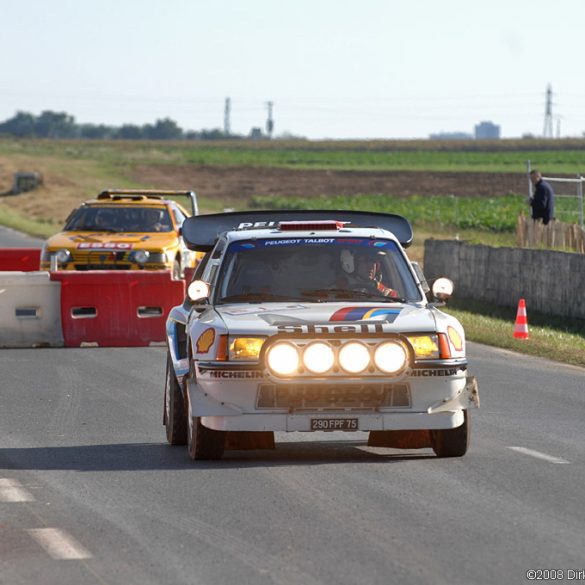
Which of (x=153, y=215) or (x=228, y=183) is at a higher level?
(x=153, y=215)

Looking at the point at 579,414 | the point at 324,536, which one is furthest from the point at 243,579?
the point at 579,414

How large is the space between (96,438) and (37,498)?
280cm

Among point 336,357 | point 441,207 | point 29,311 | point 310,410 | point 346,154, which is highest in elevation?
point 336,357

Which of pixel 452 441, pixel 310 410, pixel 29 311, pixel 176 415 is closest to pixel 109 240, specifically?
pixel 29 311

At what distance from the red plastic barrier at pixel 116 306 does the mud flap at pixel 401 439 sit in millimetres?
9309

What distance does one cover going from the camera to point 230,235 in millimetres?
11914

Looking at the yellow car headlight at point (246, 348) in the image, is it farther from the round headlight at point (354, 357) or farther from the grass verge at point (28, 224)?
the grass verge at point (28, 224)

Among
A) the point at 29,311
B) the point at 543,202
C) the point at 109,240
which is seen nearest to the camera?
the point at 29,311

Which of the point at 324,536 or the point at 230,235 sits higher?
the point at 230,235

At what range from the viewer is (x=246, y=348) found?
1049 centimetres

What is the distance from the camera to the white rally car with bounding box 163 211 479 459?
1045 centimetres

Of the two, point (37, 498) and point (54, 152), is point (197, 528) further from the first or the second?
point (54, 152)

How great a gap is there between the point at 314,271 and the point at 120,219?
14392 mm

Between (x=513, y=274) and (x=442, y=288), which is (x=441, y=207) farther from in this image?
(x=442, y=288)
